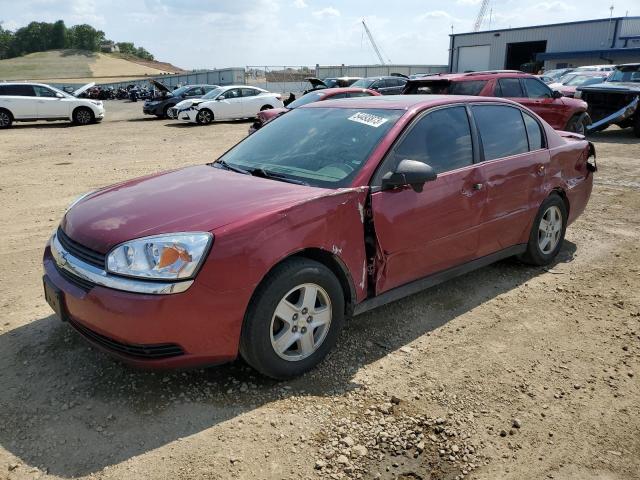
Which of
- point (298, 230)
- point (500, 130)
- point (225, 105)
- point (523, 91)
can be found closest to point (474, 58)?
point (225, 105)

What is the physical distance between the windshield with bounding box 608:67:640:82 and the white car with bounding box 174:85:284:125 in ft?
41.4

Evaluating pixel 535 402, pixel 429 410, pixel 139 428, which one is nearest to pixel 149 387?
pixel 139 428

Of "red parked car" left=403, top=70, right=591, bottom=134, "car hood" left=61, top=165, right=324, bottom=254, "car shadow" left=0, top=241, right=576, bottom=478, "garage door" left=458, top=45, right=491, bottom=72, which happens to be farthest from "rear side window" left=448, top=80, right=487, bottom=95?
"garage door" left=458, top=45, right=491, bottom=72

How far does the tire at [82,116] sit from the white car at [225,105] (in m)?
3.59

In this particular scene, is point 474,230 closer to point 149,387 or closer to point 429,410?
point 429,410

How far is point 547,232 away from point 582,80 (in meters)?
16.5

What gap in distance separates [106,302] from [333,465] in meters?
1.40

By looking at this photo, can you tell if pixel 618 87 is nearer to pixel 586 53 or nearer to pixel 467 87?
pixel 467 87

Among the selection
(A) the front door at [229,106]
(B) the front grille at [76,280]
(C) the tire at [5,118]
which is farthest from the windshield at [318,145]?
(C) the tire at [5,118]

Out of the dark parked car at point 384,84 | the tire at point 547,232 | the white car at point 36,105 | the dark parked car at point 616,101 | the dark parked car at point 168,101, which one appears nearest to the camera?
the tire at point 547,232

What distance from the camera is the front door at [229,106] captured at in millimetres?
21203

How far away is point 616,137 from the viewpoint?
14.8 metres

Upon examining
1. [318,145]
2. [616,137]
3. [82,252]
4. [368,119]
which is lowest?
[616,137]

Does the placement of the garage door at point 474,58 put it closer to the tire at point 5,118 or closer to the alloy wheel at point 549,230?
the tire at point 5,118
